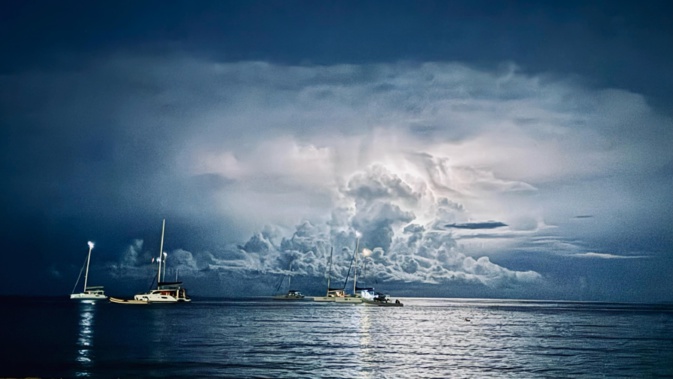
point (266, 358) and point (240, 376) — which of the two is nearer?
point (240, 376)

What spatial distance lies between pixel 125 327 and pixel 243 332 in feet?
94.0

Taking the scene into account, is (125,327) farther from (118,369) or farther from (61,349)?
(118,369)

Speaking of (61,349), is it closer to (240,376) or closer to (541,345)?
(240,376)

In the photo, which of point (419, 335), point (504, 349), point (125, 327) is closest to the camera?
point (504, 349)

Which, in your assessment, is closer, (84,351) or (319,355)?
(319,355)

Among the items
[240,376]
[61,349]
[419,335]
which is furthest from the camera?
[419,335]

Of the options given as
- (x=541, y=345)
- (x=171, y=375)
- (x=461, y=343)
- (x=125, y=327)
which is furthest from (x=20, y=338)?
(x=541, y=345)

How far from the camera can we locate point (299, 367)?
6128 centimetres

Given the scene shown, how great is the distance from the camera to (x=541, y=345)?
3674 inches

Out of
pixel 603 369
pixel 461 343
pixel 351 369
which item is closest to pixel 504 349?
pixel 461 343

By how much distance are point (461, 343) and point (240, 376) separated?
47053mm

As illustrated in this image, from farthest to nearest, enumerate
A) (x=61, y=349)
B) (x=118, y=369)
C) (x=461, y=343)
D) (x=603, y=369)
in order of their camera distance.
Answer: (x=461, y=343), (x=61, y=349), (x=603, y=369), (x=118, y=369)

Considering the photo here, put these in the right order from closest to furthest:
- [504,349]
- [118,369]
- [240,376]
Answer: [240,376], [118,369], [504,349]

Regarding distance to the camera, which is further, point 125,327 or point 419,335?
point 125,327
